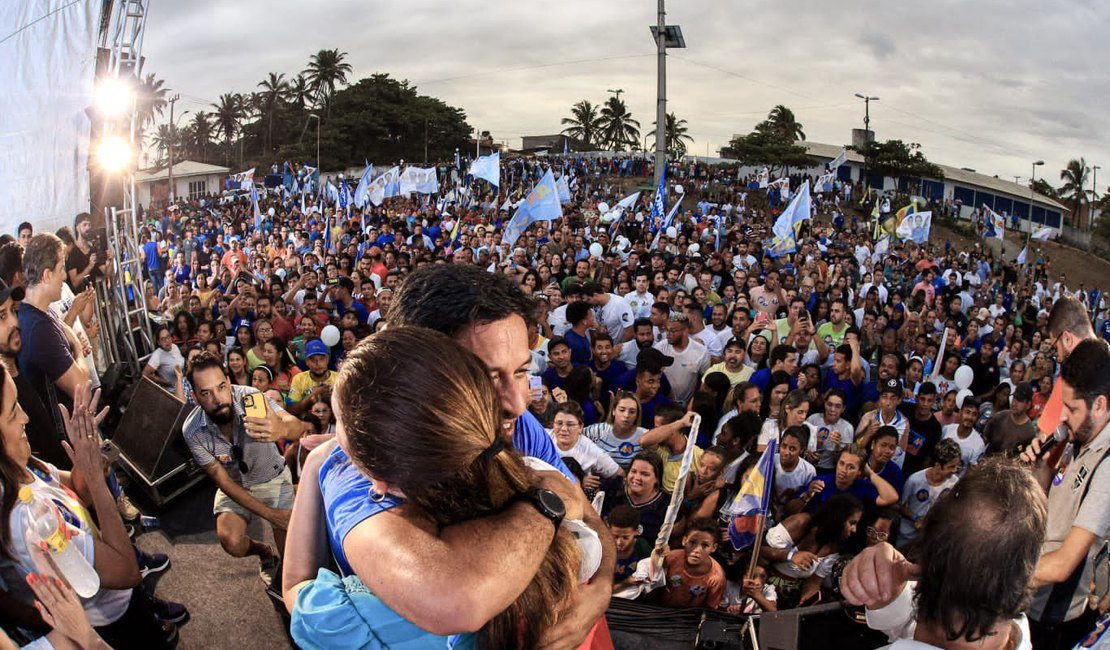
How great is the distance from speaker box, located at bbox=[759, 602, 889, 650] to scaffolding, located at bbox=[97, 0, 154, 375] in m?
5.73

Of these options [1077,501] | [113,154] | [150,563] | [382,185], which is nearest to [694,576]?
[1077,501]

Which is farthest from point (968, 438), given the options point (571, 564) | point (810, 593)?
point (571, 564)

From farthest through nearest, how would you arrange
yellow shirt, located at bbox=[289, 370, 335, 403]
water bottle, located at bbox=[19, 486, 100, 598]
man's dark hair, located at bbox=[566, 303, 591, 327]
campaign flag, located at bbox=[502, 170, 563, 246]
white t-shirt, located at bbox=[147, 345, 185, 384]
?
campaign flag, located at bbox=[502, 170, 563, 246] < man's dark hair, located at bbox=[566, 303, 591, 327] < white t-shirt, located at bbox=[147, 345, 185, 384] < yellow shirt, located at bbox=[289, 370, 335, 403] < water bottle, located at bbox=[19, 486, 100, 598]

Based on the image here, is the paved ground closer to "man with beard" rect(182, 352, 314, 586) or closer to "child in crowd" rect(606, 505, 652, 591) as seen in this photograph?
"man with beard" rect(182, 352, 314, 586)

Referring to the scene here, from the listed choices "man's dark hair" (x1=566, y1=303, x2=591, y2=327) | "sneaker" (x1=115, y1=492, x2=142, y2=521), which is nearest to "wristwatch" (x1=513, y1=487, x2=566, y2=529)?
"sneaker" (x1=115, y1=492, x2=142, y2=521)

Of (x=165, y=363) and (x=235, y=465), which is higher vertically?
(x=165, y=363)

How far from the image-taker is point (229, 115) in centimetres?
6172

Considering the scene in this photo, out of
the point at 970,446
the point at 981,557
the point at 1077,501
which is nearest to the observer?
the point at 981,557

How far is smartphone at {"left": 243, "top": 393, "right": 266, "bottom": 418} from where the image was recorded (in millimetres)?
3980

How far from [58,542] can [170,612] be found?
5.18 feet

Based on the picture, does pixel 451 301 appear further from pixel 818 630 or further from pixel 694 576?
pixel 694 576

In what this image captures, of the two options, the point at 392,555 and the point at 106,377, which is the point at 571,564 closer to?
the point at 392,555

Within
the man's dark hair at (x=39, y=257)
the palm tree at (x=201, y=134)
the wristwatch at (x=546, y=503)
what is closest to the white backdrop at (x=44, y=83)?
the man's dark hair at (x=39, y=257)

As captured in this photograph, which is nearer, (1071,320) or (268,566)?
(1071,320)
